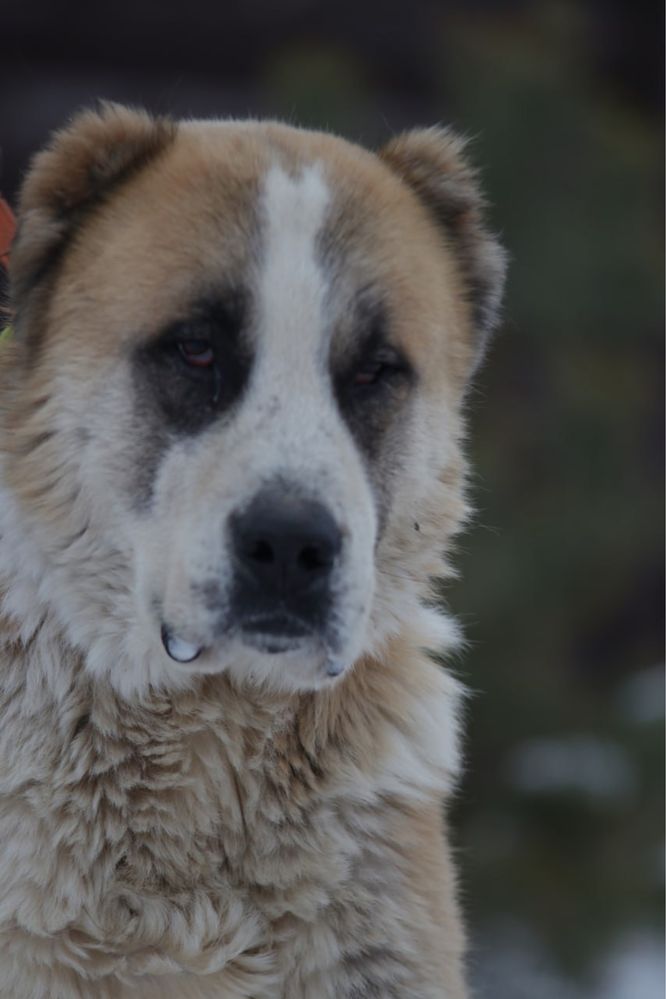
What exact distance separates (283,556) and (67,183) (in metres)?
1.08

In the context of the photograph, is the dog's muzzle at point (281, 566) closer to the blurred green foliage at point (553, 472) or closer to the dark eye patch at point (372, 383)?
the dark eye patch at point (372, 383)

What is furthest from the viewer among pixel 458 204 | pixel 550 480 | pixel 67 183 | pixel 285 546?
pixel 550 480

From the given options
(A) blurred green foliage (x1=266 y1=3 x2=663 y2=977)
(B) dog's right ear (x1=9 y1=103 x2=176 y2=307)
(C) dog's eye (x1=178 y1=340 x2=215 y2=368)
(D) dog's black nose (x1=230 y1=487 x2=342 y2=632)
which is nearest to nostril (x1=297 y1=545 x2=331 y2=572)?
(D) dog's black nose (x1=230 y1=487 x2=342 y2=632)

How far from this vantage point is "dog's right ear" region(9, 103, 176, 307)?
3600mm

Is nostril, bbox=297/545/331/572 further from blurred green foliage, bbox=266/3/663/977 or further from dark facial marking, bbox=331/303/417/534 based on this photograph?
blurred green foliage, bbox=266/3/663/977

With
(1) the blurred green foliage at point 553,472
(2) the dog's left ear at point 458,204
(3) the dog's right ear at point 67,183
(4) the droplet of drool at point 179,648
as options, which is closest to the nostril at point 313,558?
(4) the droplet of drool at point 179,648

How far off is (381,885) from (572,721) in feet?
21.5

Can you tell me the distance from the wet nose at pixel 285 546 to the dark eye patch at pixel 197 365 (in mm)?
304

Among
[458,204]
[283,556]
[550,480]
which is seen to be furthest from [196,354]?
[550,480]

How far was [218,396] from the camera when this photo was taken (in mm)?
3434

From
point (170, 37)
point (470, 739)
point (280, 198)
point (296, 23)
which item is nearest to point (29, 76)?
point (170, 37)

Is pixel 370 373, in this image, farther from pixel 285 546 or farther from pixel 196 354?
pixel 285 546

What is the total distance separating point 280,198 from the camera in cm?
351

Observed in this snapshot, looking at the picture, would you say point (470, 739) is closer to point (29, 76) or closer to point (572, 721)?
point (572, 721)
